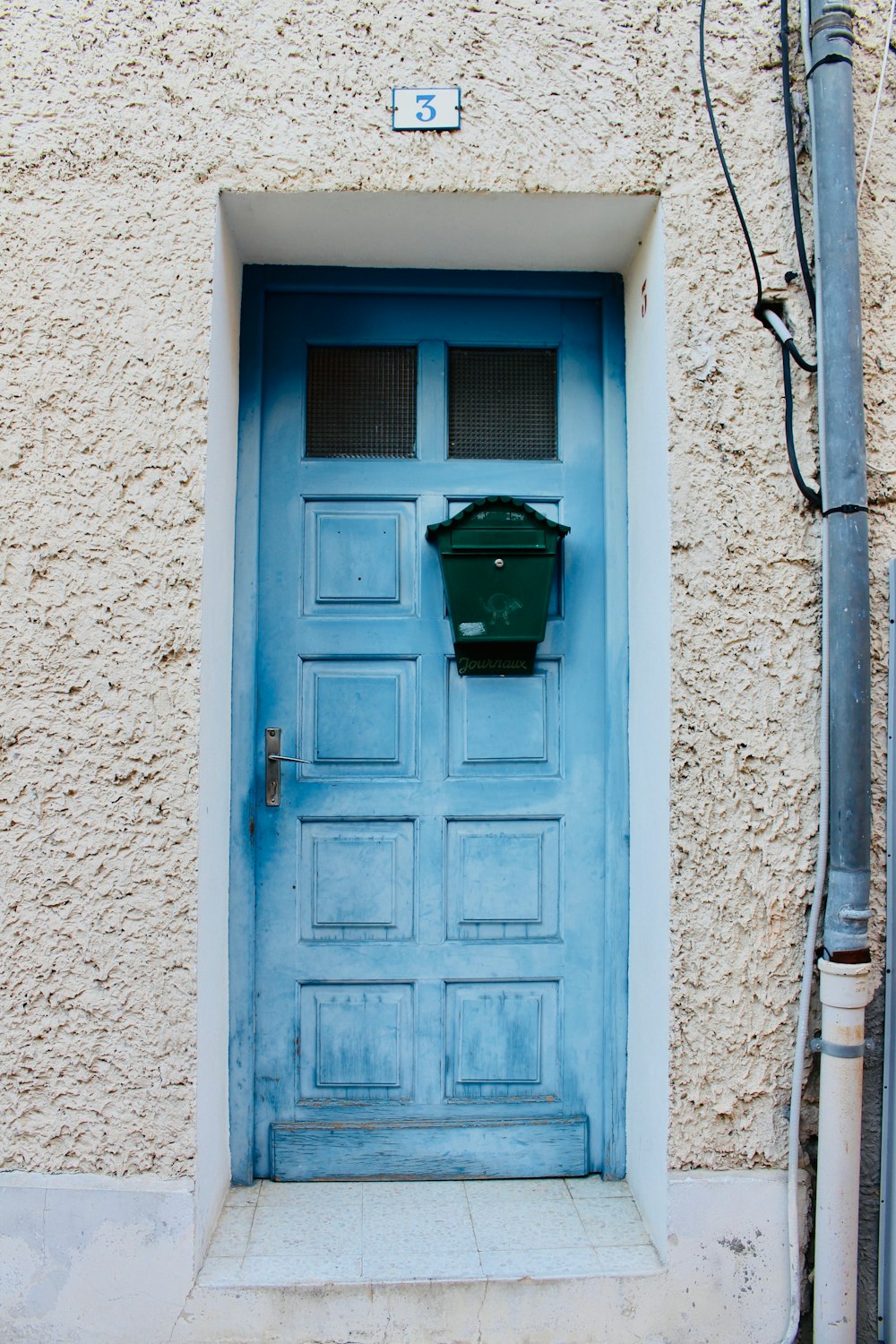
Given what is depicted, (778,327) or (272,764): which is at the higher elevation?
(778,327)

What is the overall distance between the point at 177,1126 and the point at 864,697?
1.93 m

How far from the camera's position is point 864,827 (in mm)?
2094

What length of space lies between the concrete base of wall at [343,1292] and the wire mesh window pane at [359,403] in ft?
6.53

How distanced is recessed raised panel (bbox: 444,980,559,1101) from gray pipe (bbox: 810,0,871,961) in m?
0.83

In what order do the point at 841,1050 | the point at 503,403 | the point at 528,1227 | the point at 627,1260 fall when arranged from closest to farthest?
the point at 841,1050 < the point at 627,1260 < the point at 528,1227 < the point at 503,403

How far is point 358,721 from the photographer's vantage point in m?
2.56

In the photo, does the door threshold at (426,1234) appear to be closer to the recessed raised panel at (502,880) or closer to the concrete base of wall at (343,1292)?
the concrete base of wall at (343,1292)

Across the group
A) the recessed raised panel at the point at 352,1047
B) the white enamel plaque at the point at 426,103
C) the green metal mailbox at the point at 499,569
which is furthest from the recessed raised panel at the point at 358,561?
the recessed raised panel at the point at 352,1047

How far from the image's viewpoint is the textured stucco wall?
7.06ft

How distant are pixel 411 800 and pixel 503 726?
338 millimetres

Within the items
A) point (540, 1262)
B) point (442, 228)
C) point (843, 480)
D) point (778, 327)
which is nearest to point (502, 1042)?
point (540, 1262)

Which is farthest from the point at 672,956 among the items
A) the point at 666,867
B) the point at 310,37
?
the point at 310,37

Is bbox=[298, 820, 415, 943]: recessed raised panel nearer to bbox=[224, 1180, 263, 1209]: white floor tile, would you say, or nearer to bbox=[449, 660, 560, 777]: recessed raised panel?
bbox=[449, 660, 560, 777]: recessed raised panel

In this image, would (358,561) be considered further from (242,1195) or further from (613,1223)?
(613,1223)
